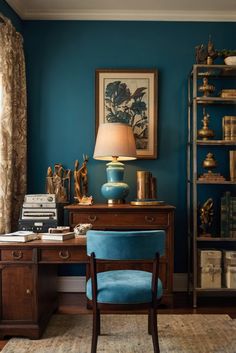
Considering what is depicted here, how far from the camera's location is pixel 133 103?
3887mm

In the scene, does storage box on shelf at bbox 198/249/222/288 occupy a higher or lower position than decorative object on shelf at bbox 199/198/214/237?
lower

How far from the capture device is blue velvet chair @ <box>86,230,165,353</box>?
7.09 ft

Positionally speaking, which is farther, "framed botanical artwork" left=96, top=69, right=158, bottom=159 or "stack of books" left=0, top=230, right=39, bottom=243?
"framed botanical artwork" left=96, top=69, right=158, bottom=159

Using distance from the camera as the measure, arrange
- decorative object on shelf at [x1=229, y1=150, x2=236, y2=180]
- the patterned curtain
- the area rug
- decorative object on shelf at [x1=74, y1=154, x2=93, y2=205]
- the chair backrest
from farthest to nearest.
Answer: decorative object on shelf at [x1=74, y1=154, x2=93, y2=205], decorative object on shelf at [x1=229, y1=150, x2=236, y2=180], the patterned curtain, the area rug, the chair backrest

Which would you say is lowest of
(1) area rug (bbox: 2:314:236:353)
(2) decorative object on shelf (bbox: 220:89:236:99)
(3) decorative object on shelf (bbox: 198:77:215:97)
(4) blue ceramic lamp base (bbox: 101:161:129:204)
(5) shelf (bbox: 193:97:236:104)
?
(1) area rug (bbox: 2:314:236:353)

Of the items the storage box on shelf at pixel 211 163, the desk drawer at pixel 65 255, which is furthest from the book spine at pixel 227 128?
the desk drawer at pixel 65 255

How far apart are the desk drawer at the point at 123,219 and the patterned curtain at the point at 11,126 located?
589 millimetres

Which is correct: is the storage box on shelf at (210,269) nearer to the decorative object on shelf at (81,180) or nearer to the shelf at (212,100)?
the decorative object on shelf at (81,180)

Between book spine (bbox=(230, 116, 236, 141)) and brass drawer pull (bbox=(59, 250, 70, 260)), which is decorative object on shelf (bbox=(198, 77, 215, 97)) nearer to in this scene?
book spine (bbox=(230, 116, 236, 141))

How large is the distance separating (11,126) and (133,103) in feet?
4.08

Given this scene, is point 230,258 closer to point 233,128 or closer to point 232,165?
point 232,165

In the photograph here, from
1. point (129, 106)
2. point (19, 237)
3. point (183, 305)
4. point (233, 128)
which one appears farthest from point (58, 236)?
point (233, 128)

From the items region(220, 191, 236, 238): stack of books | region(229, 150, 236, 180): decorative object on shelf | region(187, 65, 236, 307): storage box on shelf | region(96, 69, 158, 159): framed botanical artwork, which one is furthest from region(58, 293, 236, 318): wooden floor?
region(96, 69, 158, 159): framed botanical artwork

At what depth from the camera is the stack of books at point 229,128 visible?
3.60m
